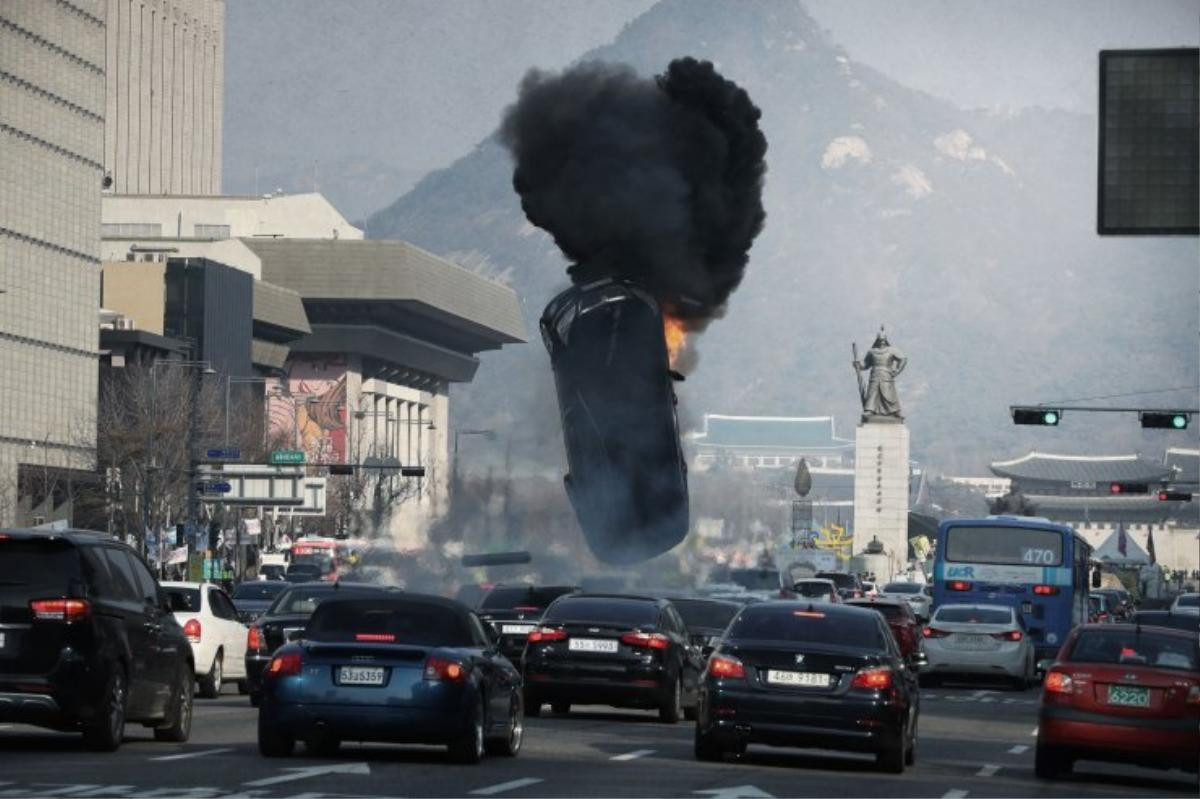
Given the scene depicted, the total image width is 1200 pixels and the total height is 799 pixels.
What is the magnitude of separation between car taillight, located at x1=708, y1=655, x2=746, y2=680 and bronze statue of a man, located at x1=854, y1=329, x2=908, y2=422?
338ft

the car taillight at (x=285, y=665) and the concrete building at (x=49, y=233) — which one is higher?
the concrete building at (x=49, y=233)

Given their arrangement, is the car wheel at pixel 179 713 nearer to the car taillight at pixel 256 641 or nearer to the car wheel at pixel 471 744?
the car wheel at pixel 471 744

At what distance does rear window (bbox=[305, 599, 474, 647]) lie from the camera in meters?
25.1

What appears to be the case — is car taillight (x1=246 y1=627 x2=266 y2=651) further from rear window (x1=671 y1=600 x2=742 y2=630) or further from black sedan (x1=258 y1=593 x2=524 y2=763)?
black sedan (x1=258 y1=593 x2=524 y2=763)

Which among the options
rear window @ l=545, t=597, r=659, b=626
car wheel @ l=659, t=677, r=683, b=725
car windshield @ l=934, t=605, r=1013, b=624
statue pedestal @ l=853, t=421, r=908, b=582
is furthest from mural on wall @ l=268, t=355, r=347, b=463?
car wheel @ l=659, t=677, r=683, b=725

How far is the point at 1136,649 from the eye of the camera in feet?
91.2

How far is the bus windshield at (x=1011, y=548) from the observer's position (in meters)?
59.4

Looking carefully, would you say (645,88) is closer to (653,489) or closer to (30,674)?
(653,489)

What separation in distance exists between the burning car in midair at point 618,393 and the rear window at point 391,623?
96.5ft

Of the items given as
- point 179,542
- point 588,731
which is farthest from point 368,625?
point 179,542

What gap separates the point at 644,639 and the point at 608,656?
0.51m

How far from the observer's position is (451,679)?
24.6 metres

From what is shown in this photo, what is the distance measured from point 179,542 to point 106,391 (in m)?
47.8

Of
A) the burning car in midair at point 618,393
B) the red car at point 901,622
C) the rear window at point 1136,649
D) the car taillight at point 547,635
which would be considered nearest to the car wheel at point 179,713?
the car taillight at point 547,635
